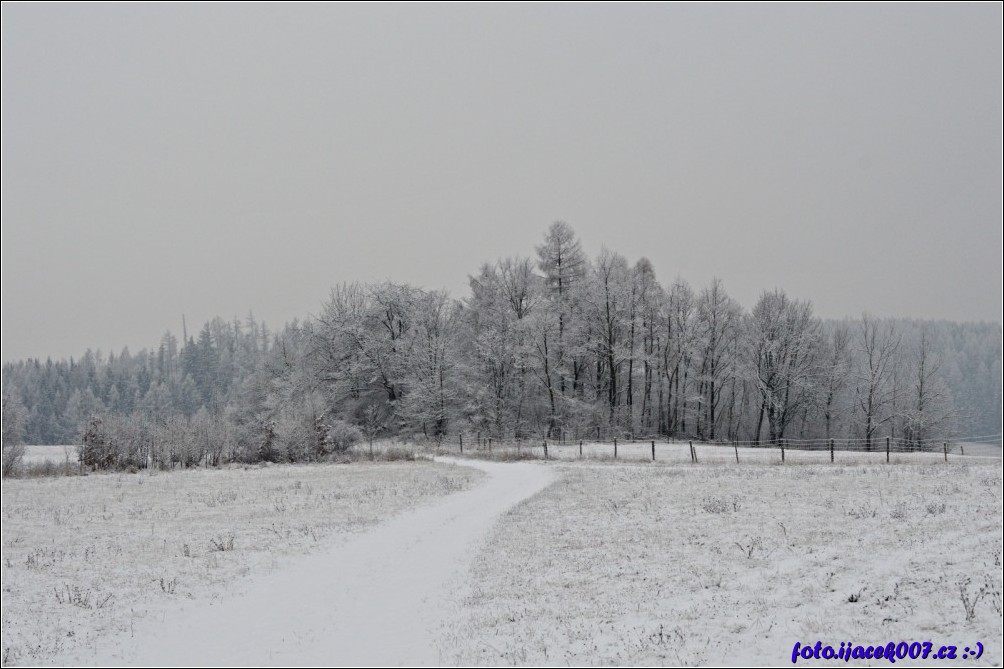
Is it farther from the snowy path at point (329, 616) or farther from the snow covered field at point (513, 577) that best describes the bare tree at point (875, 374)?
the snowy path at point (329, 616)

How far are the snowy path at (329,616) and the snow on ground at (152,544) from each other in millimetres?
109

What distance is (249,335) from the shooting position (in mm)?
169875

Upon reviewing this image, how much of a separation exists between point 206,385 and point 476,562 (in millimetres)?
120635

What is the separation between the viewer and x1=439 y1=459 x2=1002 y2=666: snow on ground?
7.69 metres

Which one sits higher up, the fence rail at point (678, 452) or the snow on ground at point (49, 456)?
the fence rail at point (678, 452)

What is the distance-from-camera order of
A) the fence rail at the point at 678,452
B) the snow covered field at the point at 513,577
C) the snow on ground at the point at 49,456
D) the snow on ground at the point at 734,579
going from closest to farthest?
the snow on ground at the point at 734,579 < the snow covered field at the point at 513,577 < the fence rail at the point at 678,452 < the snow on ground at the point at 49,456

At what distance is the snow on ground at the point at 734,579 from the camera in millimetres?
7691

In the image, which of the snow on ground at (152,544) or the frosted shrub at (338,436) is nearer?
the snow on ground at (152,544)

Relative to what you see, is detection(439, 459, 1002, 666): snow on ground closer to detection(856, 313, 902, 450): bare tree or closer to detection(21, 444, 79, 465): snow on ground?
detection(21, 444, 79, 465): snow on ground

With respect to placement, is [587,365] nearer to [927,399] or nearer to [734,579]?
[927,399]

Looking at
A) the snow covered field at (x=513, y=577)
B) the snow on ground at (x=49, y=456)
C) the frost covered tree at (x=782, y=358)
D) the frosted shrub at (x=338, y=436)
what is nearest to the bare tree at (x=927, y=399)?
the frost covered tree at (x=782, y=358)

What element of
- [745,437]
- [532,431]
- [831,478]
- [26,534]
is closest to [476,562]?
[26,534]

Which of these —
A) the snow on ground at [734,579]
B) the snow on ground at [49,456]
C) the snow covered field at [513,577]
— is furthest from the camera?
the snow on ground at [49,456]

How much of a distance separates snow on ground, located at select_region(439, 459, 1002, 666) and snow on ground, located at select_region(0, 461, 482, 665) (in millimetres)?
3165
